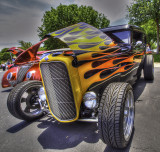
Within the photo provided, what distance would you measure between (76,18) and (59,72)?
859 inches

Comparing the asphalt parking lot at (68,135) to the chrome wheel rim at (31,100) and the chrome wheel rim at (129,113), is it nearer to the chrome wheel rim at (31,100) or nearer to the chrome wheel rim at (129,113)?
the chrome wheel rim at (129,113)

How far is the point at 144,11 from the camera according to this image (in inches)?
640

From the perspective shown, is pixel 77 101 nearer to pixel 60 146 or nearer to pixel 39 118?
pixel 60 146

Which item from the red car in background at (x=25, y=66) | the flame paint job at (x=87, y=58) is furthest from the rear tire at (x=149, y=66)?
the red car in background at (x=25, y=66)

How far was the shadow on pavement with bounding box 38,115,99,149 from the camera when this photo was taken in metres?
1.96

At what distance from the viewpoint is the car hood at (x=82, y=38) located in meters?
1.83

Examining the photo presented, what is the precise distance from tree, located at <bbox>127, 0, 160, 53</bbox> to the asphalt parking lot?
17.1 metres

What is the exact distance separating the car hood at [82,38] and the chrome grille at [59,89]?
1.22 ft

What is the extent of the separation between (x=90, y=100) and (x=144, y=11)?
1873 centimetres

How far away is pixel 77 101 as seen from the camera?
1804 mm

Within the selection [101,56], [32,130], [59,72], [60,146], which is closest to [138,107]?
[101,56]

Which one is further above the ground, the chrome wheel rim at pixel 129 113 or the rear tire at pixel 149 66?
the rear tire at pixel 149 66

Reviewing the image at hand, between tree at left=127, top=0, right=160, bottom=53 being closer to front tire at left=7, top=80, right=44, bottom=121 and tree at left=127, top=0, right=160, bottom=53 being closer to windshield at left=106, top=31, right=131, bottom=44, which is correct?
windshield at left=106, top=31, right=131, bottom=44

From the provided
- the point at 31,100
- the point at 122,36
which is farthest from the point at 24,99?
the point at 122,36
